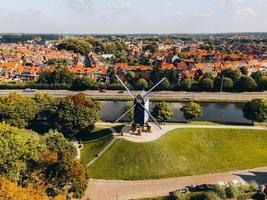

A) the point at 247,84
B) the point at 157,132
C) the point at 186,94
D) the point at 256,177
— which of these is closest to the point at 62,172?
the point at 157,132

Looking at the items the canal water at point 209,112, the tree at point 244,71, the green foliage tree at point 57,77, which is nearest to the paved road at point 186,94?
the green foliage tree at point 57,77

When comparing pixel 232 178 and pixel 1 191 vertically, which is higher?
pixel 1 191

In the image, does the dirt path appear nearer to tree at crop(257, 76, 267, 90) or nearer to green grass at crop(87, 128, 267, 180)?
green grass at crop(87, 128, 267, 180)

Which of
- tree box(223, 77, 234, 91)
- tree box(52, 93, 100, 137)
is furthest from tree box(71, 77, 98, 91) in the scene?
tree box(52, 93, 100, 137)

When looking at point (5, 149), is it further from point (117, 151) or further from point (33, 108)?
point (33, 108)

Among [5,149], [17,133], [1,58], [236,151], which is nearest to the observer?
[5,149]

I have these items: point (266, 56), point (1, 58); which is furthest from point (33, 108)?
point (266, 56)
